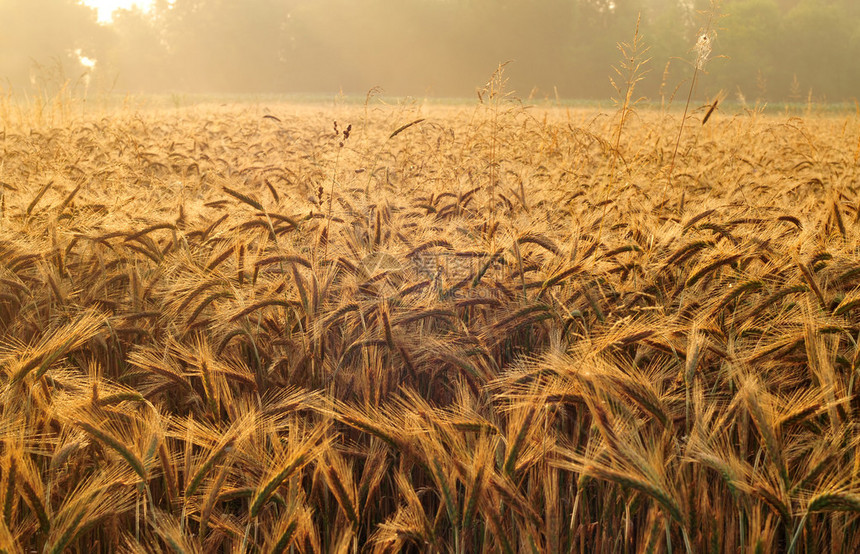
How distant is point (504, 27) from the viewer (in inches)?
2045

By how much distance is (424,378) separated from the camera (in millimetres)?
1738

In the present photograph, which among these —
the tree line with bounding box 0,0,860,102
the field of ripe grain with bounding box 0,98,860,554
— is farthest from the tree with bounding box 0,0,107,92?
the field of ripe grain with bounding box 0,98,860,554

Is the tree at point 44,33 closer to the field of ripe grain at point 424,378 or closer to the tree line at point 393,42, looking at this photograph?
the tree line at point 393,42

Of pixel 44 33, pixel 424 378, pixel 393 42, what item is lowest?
pixel 424 378

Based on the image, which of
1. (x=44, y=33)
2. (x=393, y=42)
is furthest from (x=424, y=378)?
(x=44, y=33)

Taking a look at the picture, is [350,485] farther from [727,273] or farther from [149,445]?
[727,273]

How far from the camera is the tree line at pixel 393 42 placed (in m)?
47.3

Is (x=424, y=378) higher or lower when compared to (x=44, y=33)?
lower

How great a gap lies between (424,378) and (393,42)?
5781cm

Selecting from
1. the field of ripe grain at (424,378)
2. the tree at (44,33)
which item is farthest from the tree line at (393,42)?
the field of ripe grain at (424,378)

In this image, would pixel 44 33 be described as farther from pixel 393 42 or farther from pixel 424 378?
pixel 424 378

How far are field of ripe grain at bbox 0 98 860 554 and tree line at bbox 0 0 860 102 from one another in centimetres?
4836

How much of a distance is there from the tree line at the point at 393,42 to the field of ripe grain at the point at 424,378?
48356mm

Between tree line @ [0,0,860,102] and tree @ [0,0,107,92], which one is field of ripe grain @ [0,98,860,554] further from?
tree @ [0,0,107,92]
